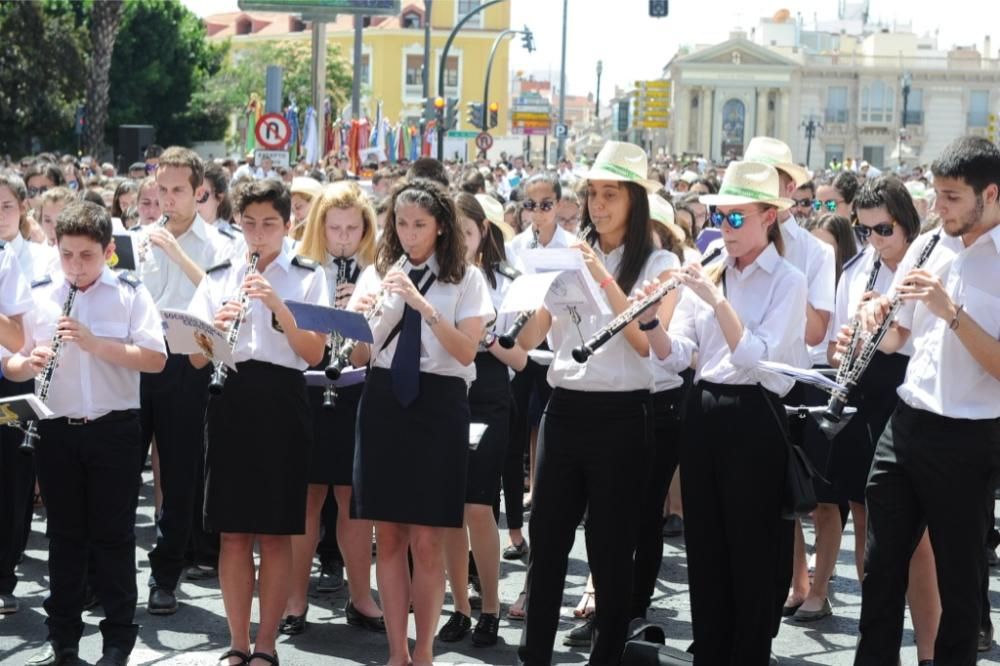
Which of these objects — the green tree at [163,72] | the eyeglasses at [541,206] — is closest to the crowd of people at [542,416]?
the eyeglasses at [541,206]

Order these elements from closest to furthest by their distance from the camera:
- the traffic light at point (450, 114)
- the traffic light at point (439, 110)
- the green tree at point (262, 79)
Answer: the traffic light at point (439, 110) < the traffic light at point (450, 114) < the green tree at point (262, 79)

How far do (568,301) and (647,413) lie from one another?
22.0 inches

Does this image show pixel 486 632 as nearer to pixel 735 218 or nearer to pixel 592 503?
pixel 592 503

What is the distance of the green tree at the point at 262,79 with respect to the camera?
68.8 m

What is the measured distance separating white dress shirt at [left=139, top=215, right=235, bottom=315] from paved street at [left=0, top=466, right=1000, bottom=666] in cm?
155

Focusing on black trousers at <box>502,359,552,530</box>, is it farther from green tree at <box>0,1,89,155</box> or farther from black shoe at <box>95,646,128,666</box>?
green tree at <box>0,1,89,155</box>

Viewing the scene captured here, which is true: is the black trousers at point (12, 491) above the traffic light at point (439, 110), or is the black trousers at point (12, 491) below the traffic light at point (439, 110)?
below

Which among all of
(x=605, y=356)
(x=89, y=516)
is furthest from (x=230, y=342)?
(x=605, y=356)

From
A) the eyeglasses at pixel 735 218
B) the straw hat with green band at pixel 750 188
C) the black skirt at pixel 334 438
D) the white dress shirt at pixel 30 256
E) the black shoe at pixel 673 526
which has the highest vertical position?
the straw hat with green band at pixel 750 188

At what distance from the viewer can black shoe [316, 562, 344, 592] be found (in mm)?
8125

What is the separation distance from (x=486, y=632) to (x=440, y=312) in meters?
1.72

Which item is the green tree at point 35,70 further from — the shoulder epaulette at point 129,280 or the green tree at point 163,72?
the shoulder epaulette at point 129,280

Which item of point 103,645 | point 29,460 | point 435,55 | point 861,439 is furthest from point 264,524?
point 435,55

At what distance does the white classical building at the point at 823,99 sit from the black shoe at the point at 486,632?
5172 inches
